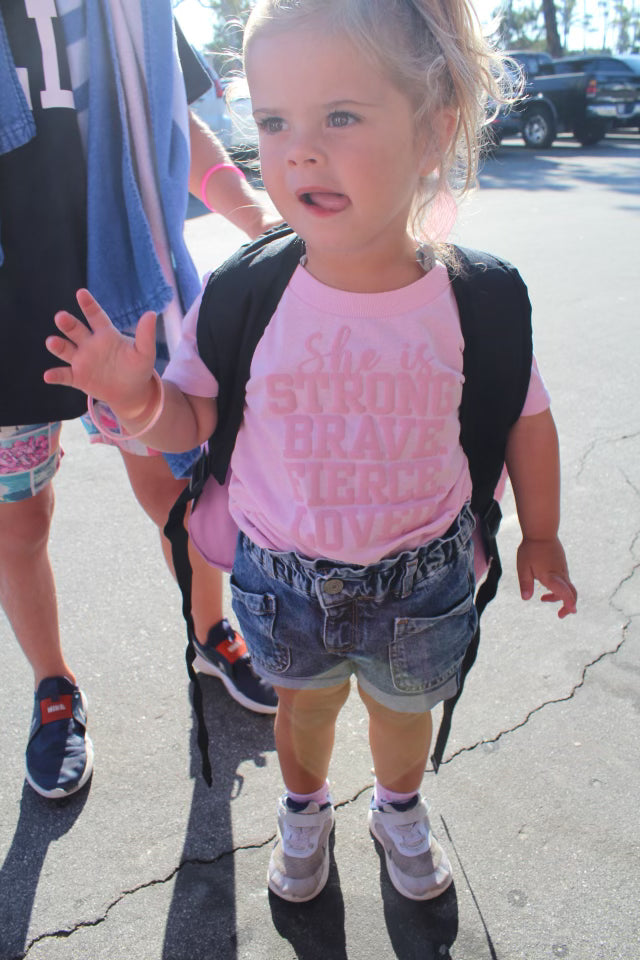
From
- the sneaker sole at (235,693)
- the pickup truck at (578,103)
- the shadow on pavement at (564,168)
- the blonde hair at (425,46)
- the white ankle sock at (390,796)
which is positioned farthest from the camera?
the pickup truck at (578,103)

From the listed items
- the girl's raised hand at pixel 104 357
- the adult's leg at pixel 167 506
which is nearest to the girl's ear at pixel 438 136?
the girl's raised hand at pixel 104 357

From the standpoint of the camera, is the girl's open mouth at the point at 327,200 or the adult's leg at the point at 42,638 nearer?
the girl's open mouth at the point at 327,200

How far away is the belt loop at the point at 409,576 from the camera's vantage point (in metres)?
1.39

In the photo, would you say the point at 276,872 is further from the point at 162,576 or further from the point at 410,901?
the point at 162,576

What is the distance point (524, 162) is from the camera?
494 inches

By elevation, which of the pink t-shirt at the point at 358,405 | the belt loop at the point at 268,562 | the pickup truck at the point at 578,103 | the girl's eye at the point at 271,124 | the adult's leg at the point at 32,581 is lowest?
the pickup truck at the point at 578,103

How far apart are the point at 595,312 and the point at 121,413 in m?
4.29

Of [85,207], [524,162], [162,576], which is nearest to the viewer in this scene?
[85,207]

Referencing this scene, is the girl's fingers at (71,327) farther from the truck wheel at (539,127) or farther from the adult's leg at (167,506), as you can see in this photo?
the truck wheel at (539,127)

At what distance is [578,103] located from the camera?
562 inches

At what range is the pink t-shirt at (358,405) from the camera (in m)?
1.30

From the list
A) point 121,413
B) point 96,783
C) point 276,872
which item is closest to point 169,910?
point 276,872

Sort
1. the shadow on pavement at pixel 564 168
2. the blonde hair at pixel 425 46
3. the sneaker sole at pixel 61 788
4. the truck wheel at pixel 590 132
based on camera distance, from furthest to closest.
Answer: the truck wheel at pixel 590 132
the shadow on pavement at pixel 564 168
the sneaker sole at pixel 61 788
the blonde hair at pixel 425 46

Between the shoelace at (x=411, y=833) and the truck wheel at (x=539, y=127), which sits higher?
the shoelace at (x=411, y=833)
